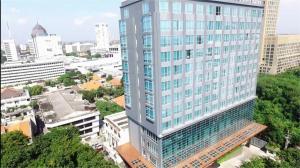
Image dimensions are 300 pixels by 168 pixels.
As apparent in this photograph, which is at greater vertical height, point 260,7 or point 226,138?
point 260,7

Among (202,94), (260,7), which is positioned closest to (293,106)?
(260,7)

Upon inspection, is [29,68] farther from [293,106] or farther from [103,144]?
[293,106]

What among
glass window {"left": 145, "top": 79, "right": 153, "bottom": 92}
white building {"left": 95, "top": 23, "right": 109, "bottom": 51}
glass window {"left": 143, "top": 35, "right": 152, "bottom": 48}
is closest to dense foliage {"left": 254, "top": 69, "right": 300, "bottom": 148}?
glass window {"left": 145, "top": 79, "right": 153, "bottom": 92}

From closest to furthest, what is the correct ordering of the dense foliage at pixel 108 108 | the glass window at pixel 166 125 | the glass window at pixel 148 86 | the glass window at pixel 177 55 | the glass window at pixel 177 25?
the glass window at pixel 177 25, the glass window at pixel 177 55, the glass window at pixel 148 86, the glass window at pixel 166 125, the dense foliage at pixel 108 108

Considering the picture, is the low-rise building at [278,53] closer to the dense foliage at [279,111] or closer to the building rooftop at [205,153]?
the dense foliage at [279,111]

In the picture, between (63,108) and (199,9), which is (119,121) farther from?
(199,9)

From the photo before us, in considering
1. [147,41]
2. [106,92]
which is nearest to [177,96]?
[147,41]

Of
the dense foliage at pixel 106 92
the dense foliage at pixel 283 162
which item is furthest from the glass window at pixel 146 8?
the dense foliage at pixel 106 92
